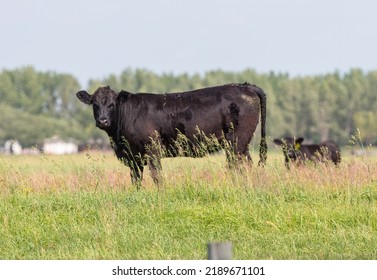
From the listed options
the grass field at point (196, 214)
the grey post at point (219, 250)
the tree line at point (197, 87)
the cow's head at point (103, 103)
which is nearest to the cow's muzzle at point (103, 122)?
the cow's head at point (103, 103)

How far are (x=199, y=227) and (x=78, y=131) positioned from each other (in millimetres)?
120651

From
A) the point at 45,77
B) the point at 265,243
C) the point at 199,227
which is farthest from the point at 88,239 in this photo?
the point at 45,77

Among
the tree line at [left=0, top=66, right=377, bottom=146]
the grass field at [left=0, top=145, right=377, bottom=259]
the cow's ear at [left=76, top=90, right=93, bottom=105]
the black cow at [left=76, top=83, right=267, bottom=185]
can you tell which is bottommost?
the tree line at [left=0, top=66, right=377, bottom=146]

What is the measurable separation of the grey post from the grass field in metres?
2.41

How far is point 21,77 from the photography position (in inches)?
5428


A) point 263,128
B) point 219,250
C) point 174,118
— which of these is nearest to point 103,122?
point 174,118

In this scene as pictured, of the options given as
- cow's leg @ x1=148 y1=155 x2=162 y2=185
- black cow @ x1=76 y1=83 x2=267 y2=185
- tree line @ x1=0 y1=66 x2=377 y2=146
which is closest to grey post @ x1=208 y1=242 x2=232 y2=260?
cow's leg @ x1=148 y1=155 x2=162 y2=185

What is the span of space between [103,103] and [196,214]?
491 cm

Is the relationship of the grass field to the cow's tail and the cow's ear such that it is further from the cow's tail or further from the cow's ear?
the cow's ear

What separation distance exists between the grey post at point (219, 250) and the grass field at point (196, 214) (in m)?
2.41

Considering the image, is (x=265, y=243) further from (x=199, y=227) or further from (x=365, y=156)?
(x=365, y=156)

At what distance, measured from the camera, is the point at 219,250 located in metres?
6.89

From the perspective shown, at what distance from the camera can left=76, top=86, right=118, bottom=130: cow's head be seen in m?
15.5

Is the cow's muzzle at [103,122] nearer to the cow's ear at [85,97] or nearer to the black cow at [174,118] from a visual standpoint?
the black cow at [174,118]
